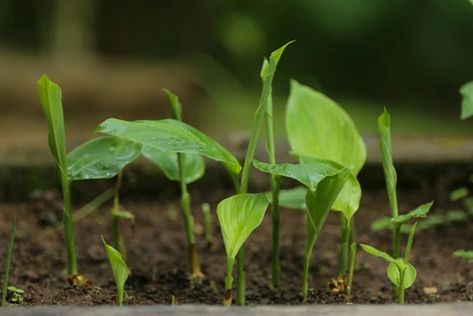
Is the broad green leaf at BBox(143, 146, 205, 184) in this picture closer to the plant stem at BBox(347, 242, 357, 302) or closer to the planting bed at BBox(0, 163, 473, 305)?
the planting bed at BBox(0, 163, 473, 305)

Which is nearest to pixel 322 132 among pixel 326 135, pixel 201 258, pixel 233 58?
pixel 326 135

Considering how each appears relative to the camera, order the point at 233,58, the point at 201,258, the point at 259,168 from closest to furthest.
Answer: the point at 259,168 < the point at 201,258 < the point at 233,58

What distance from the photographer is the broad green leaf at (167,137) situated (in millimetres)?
915

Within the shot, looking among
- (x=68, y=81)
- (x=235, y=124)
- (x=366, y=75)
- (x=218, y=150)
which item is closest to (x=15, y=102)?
(x=68, y=81)

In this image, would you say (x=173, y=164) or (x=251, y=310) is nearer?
(x=251, y=310)

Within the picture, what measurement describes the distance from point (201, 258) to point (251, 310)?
0.51 m

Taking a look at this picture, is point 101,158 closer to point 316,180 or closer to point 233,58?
point 316,180

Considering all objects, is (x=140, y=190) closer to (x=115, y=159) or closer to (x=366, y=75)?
(x=115, y=159)

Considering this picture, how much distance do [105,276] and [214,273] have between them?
0.46 ft

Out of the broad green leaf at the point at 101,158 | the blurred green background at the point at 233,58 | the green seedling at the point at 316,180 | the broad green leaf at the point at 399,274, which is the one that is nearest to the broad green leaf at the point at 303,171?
the green seedling at the point at 316,180

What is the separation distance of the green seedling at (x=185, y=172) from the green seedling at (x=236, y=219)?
219 mm

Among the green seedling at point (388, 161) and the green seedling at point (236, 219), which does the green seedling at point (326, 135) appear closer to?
the green seedling at point (388, 161)

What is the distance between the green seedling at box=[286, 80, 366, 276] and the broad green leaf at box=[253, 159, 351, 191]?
0.14 m

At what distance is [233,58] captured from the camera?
4895 mm
